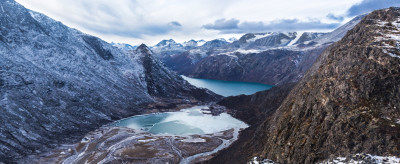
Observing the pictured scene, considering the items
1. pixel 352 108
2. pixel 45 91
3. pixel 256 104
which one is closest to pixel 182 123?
pixel 256 104

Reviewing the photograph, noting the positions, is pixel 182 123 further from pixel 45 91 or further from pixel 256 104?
pixel 45 91

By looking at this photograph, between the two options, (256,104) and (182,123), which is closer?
(182,123)

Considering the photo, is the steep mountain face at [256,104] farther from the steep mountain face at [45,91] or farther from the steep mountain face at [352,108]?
the steep mountain face at [45,91]

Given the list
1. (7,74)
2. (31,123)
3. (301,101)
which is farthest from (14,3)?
(301,101)

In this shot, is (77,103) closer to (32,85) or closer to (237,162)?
(32,85)

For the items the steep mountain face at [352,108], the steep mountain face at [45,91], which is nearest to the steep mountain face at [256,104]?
the steep mountain face at [352,108]

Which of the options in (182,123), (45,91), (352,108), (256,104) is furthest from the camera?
(256,104)

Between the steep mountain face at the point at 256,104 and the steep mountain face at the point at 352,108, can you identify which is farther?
the steep mountain face at the point at 256,104
